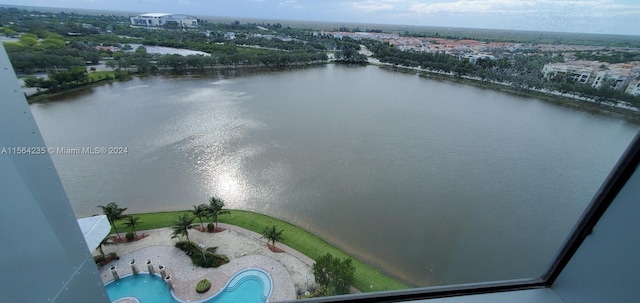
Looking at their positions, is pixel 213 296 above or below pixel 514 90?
below

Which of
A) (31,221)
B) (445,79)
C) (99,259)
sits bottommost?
(99,259)

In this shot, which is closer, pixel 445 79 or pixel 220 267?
pixel 220 267

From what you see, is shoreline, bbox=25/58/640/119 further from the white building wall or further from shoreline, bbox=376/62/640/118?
the white building wall

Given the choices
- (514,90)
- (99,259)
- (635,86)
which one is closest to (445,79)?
(514,90)

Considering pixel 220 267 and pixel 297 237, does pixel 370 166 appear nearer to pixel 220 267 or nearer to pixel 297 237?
pixel 297 237

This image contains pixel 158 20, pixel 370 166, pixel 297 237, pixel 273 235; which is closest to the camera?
pixel 273 235

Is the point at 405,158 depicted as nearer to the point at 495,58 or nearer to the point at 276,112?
the point at 276,112

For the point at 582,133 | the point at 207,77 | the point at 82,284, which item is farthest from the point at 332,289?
the point at 207,77
